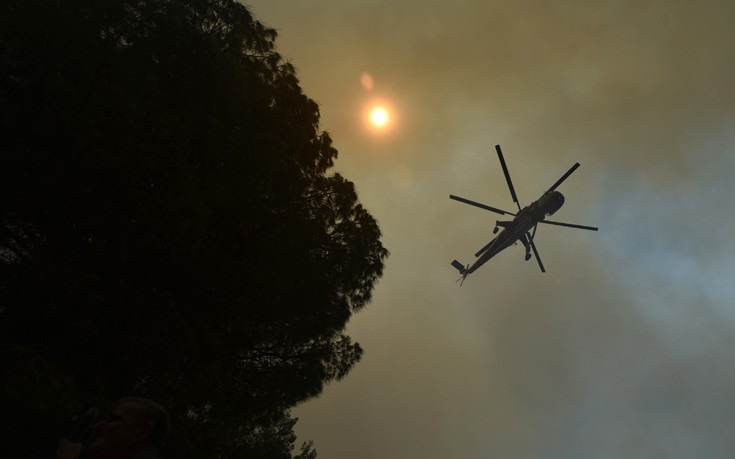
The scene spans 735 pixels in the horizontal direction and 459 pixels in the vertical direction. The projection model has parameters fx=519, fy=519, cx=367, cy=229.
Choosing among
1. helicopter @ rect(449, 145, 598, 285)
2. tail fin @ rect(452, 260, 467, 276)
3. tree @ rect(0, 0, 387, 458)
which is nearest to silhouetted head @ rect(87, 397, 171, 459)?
tree @ rect(0, 0, 387, 458)

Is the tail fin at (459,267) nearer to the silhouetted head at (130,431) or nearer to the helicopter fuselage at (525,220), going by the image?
the helicopter fuselage at (525,220)

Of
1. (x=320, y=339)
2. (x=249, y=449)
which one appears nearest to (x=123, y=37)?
(x=320, y=339)

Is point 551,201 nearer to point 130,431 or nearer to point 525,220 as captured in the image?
point 525,220

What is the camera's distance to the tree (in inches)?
368

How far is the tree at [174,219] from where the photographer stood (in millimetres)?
9336

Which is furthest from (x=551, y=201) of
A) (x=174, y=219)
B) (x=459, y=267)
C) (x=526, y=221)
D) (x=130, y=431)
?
(x=130, y=431)

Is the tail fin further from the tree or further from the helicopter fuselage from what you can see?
the tree

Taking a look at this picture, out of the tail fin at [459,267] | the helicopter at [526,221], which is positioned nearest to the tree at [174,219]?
the helicopter at [526,221]

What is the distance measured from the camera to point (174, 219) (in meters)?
10.0

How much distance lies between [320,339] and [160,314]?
406cm

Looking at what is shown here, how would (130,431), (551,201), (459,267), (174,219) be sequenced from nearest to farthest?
(130,431)
(174,219)
(551,201)
(459,267)

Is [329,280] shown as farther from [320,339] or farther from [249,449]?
[249,449]

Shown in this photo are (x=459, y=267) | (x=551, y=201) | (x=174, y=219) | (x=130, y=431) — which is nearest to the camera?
(x=130, y=431)

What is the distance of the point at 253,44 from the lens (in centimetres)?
1346
